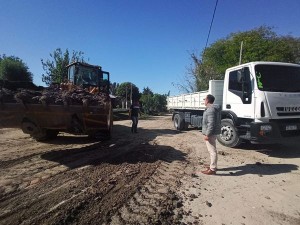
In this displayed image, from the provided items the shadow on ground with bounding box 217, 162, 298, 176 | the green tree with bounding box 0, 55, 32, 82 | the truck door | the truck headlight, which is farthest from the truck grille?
the green tree with bounding box 0, 55, 32, 82

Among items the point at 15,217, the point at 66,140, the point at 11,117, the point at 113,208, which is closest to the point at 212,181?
the point at 113,208

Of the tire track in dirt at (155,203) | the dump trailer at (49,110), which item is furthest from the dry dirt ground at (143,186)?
the dump trailer at (49,110)

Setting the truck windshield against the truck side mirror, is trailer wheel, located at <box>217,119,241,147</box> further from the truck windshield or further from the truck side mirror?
the truck windshield

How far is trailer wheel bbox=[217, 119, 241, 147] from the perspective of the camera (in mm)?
8555

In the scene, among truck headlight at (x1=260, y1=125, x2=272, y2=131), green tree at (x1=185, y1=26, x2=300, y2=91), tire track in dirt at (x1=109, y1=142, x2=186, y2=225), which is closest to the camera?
tire track in dirt at (x1=109, y1=142, x2=186, y2=225)

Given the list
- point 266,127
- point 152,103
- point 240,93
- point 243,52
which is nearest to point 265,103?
point 266,127

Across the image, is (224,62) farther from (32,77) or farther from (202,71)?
(32,77)

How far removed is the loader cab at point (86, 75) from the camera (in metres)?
11.4

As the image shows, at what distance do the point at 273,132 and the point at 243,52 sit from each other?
1917 cm

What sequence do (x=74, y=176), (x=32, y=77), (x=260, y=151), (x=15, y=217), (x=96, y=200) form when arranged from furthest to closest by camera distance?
1. (x=32, y=77)
2. (x=260, y=151)
3. (x=74, y=176)
4. (x=96, y=200)
5. (x=15, y=217)

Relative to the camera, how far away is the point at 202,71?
2861cm

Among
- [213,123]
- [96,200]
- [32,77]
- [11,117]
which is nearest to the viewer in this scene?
[96,200]

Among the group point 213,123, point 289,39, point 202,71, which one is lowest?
point 213,123

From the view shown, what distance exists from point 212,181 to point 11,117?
15.7ft
